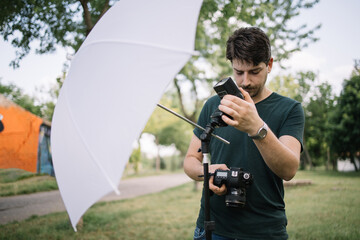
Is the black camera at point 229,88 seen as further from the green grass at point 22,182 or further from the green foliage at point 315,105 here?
the green foliage at point 315,105

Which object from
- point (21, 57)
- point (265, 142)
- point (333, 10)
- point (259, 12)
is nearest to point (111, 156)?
point (265, 142)

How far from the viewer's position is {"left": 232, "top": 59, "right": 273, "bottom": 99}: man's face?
5.42ft

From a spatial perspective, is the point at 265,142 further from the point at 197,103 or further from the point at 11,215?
the point at 197,103

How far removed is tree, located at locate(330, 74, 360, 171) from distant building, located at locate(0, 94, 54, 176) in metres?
18.3

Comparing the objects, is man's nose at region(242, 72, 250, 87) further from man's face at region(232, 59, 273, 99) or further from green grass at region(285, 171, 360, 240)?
green grass at region(285, 171, 360, 240)

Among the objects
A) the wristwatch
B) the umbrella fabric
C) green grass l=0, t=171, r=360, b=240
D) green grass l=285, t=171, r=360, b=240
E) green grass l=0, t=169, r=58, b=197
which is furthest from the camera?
green grass l=285, t=171, r=360, b=240

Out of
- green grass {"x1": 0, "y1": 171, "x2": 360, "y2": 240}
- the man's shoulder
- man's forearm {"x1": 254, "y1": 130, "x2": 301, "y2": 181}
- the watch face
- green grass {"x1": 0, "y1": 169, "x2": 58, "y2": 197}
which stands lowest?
green grass {"x1": 0, "y1": 171, "x2": 360, "y2": 240}

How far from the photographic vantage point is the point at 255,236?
1.52 metres

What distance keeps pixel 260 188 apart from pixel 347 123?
21.0m

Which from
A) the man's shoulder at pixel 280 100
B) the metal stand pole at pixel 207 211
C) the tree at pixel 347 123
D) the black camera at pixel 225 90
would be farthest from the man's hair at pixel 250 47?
the tree at pixel 347 123

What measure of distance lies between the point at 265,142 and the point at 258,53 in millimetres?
630

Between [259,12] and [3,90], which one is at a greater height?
[259,12]

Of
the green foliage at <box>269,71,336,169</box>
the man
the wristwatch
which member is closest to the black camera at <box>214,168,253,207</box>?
the man

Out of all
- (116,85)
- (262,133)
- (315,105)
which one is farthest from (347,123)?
(116,85)
